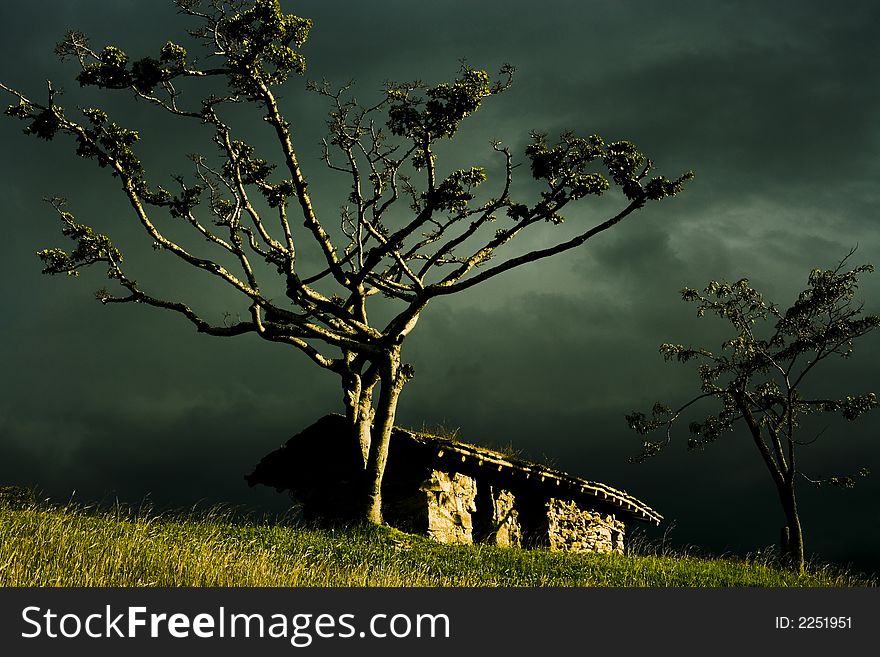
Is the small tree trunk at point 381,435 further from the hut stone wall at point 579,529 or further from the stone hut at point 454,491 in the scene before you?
the hut stone wall at point 579,529

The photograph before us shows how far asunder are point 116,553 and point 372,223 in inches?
560

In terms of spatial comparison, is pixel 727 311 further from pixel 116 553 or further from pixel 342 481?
pixel 116 553

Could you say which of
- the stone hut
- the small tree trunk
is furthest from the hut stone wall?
the small tree trunk

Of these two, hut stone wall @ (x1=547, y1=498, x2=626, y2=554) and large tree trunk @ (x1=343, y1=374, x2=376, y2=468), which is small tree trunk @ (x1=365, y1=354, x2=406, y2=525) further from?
hut stone wall @ (x1=547, y1=498, x2=626, y2=554)

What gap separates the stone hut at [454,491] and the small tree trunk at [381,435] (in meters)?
0.88

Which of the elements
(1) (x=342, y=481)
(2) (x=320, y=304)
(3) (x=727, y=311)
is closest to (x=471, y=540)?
(1) (x=342, y=481)

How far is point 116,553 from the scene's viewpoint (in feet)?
46.6

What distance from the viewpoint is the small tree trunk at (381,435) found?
883 inches

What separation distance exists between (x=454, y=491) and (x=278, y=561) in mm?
8705

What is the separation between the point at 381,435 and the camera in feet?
75.7

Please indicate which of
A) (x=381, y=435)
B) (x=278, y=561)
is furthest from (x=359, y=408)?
(x=278, y=561)

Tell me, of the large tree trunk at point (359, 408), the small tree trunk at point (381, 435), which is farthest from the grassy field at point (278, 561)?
the large tree trunk at point (359, 408)

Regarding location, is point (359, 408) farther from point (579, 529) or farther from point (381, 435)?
point (579, 529)

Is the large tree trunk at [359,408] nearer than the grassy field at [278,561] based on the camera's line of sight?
No
